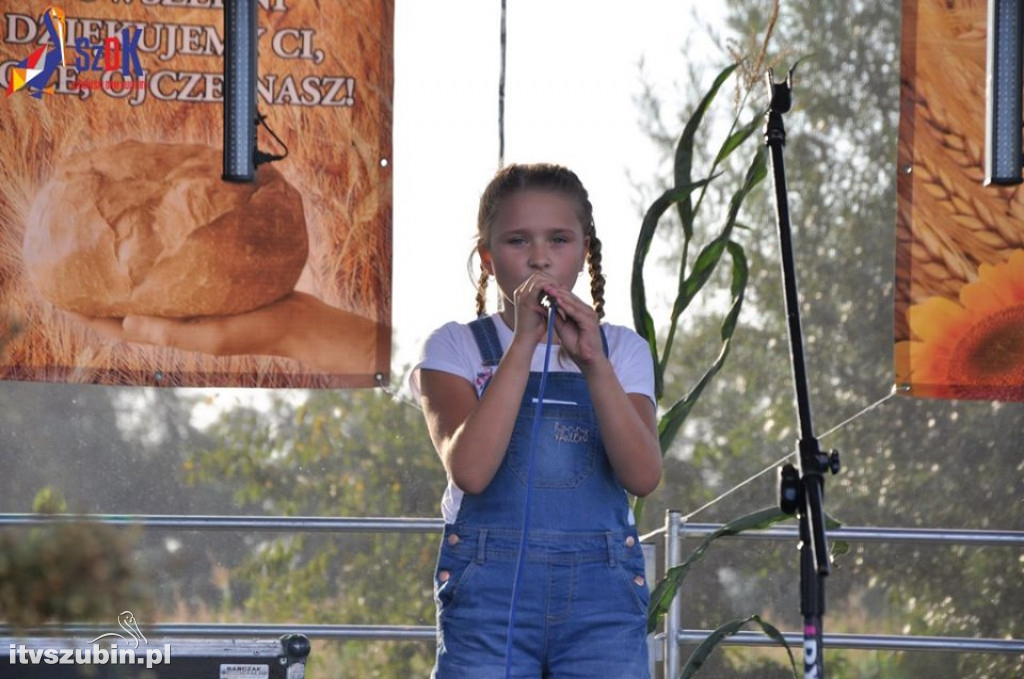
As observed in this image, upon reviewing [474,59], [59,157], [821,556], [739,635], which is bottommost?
[739,635]

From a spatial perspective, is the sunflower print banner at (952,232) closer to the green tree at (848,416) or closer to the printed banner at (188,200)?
the green tree at (848,416)

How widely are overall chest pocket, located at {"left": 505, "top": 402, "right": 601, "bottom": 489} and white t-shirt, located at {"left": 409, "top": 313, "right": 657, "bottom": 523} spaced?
73 millimetres

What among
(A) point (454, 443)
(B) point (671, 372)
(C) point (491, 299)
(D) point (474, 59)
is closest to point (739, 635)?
(B) point (671, 372)

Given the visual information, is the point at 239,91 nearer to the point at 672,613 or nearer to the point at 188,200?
the point at 188,200

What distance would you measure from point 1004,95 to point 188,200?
1.90 metres

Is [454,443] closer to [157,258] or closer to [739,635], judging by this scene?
[157,258]

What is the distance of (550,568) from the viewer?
1.83 meters

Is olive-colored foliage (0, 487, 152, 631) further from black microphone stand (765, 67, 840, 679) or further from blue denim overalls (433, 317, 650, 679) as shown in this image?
blue denim overalls (433, 317, 650, 679)

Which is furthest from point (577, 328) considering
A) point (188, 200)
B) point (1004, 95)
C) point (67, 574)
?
point (188, 200)

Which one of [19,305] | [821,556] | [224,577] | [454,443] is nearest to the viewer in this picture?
[821,556]

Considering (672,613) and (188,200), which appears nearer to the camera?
(188,200)

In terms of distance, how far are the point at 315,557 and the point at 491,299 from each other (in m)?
0.83

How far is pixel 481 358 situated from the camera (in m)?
2.01

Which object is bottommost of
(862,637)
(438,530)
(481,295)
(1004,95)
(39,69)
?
(862,637)
